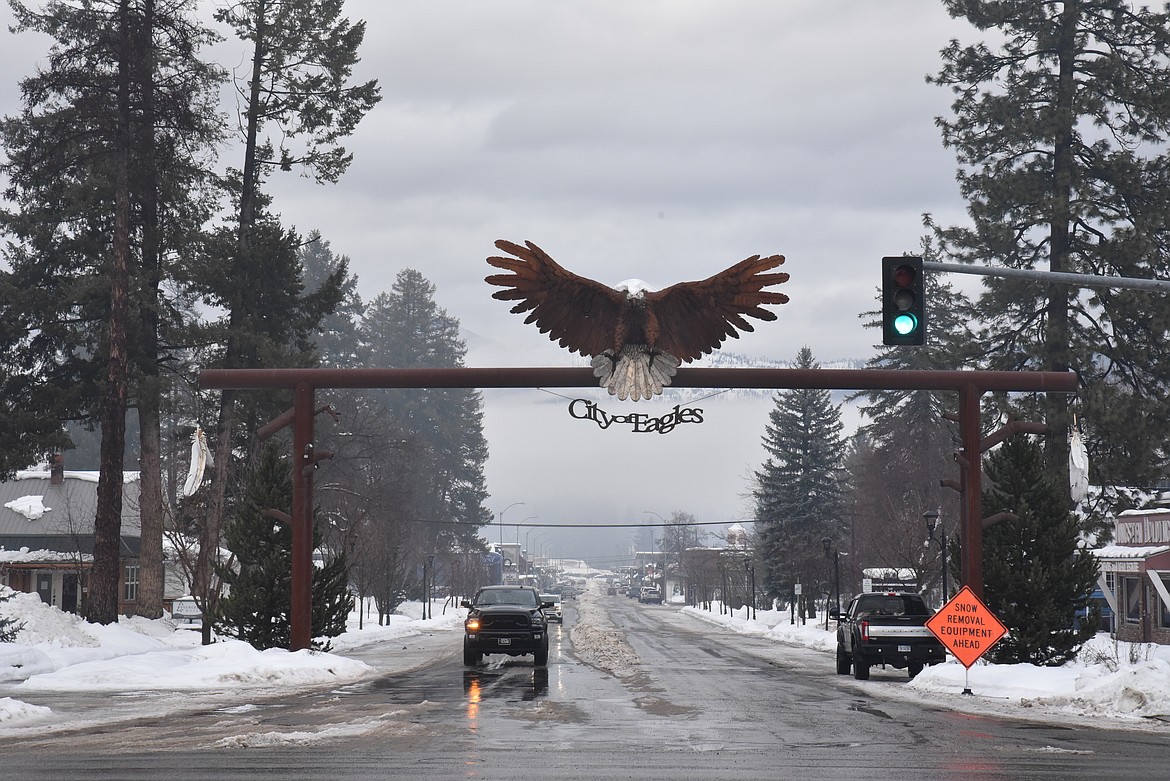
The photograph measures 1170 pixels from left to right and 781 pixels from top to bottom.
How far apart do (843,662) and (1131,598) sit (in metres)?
19.9

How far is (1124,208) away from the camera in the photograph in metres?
37.7

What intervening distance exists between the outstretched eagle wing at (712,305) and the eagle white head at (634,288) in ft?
0.48

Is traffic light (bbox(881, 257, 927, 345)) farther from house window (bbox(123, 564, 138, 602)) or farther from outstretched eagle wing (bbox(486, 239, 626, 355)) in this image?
house window (bbox(123, 564, 138, 602))

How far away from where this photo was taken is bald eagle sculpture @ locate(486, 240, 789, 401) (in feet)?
69.8

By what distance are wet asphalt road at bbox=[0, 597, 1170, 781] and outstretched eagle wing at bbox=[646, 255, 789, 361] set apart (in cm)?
606

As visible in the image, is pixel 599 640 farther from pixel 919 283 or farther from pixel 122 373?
pixel 919 283

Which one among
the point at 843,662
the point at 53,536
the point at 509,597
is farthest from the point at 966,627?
the point at 53,536

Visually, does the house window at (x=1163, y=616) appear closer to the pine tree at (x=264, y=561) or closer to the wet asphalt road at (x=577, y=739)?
the wet asphalt road at (x=577, y=739)

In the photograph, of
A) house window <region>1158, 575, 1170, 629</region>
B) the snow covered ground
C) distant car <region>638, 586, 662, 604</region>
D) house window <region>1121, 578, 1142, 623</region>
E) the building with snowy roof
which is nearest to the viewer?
the snow covered ground

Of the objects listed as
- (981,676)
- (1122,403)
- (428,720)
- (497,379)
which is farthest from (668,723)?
(1122,403)

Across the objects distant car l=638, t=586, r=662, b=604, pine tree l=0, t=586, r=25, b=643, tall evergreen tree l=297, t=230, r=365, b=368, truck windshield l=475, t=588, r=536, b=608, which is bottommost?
distant car l=638, t=586, r=662, b=604

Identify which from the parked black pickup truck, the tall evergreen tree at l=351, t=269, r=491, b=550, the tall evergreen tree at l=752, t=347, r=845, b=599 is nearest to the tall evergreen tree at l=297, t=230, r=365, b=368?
the tall evergreen tree at l=351, t=269, r=491, b=550

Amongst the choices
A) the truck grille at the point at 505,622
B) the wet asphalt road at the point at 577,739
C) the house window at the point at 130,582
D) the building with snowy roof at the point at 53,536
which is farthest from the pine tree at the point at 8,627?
the house window at the point at 130,582

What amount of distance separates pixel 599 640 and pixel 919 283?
1181 inches
